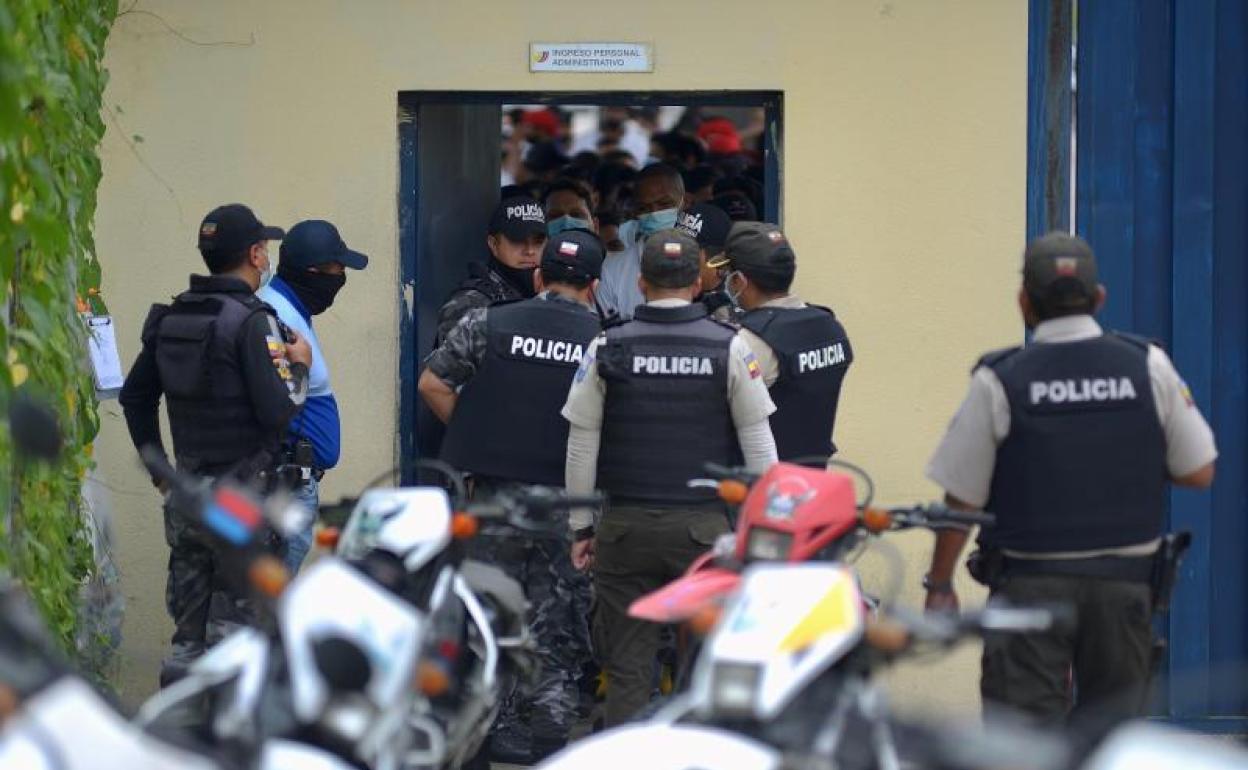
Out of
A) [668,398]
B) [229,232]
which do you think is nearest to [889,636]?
[668,398]

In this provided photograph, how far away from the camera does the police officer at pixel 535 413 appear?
23.6ft

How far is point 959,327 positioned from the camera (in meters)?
8.06

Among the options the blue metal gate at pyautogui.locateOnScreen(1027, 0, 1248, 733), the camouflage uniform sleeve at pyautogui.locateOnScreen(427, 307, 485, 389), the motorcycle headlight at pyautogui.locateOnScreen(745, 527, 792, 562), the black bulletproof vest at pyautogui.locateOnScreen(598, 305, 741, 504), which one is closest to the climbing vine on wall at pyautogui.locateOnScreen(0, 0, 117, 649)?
the camouflage uniform sleeve at pyautogui.locateOnScreen(427, 307, 485, 389)

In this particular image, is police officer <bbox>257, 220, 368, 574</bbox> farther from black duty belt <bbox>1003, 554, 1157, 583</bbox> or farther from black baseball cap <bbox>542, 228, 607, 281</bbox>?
black duty belt <bbox>1003, 554, 1157, 583</bbox>

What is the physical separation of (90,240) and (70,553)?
40.7 inches

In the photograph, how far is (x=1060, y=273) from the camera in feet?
18.9

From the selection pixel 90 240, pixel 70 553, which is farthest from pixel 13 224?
pixel 70 553

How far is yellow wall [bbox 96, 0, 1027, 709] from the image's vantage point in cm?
803

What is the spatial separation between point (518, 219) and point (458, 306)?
0.71 m

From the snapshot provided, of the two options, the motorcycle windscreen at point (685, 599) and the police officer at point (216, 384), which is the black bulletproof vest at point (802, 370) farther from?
the motorcycle windscreen at point (685, 599)

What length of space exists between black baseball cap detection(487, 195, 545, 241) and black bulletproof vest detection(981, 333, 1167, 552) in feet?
9.74

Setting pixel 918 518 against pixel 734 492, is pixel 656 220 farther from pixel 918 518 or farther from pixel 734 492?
pixel 918 518

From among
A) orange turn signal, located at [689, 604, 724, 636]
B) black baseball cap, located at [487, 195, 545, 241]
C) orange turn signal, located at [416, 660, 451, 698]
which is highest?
black baseball cap, located at [487, 195, 545, 241]

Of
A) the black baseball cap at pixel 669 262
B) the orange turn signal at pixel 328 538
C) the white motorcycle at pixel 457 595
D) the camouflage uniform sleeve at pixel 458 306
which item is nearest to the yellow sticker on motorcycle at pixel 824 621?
the white motorcycle at pixel 457 595
